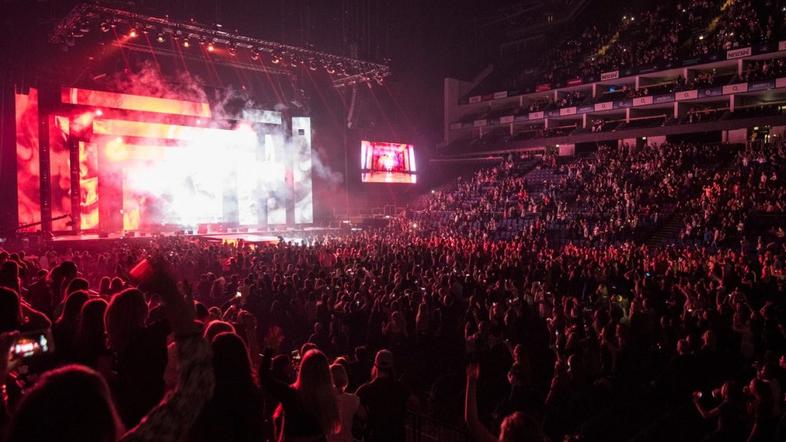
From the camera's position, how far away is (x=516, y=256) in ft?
49.8

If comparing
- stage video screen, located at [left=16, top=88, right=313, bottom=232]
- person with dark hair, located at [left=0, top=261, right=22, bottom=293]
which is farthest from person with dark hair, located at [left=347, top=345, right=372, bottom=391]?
stage video screen, located at [left=16, top=88, right=313, bottom=232]

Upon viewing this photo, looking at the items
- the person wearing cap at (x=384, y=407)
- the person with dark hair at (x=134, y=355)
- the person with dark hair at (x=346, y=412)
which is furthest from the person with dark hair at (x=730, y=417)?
the person with dark hair at (x=134, y=355)

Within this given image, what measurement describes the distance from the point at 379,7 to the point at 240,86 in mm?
11603

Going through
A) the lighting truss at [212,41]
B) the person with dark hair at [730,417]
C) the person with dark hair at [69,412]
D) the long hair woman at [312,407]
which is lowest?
the person with dark hair at [730,417]

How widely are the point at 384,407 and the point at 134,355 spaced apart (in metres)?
1.78

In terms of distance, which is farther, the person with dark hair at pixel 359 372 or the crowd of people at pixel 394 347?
the person with dark hair at pixel 359 372

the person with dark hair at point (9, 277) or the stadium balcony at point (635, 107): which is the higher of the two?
the stadium balcony at point (635, 107)

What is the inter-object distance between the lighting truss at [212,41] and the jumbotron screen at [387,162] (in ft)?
17.8

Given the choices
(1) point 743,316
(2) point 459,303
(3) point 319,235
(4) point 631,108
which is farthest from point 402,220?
(1) point 743,316

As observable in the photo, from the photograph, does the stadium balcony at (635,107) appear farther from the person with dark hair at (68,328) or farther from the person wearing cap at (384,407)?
the person with dark hair at (68,328)

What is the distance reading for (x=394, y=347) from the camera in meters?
7.59

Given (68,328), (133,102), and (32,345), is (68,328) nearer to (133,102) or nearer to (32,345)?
(32,345)

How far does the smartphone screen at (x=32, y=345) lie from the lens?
2781 mm

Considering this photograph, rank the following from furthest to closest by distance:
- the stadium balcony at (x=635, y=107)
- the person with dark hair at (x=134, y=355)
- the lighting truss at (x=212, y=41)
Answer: the stadium balcony at (x=635, y=107), the lighting truss at (x=212, y=41), the person with dark hair at (x=134, y=355)
